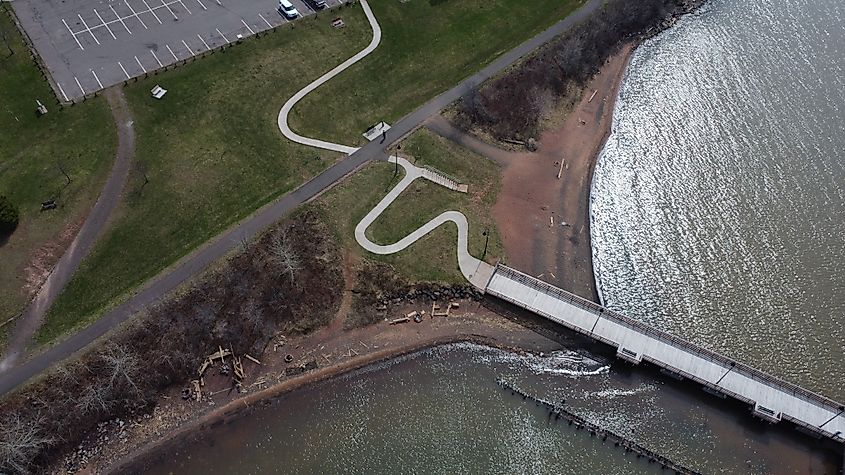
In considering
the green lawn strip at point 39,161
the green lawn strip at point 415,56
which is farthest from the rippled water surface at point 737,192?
the green lawn strip at point 39,161

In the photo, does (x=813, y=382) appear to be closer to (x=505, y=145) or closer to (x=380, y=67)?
(x=505, y=145)

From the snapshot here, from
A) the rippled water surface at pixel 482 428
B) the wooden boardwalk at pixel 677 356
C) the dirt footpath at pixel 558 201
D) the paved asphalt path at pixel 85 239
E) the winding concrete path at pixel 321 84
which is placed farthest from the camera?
the winding concrete path at pixel 321 84

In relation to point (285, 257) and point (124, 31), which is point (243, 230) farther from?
point (124, 31)

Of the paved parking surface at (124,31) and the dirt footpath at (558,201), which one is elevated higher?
the paved parking surface at (124,31)

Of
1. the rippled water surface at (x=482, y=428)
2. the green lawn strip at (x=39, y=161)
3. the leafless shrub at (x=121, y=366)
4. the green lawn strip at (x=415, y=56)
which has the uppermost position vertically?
the green lawn strip at (x=415, y=56)

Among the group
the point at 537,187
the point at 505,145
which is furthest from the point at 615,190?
the point at 505,145

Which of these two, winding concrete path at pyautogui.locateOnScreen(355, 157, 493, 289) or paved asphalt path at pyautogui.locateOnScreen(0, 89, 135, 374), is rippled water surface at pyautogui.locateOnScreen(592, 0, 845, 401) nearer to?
winding concrete path at pyautogui.locateOnScreen(355, 157, 493, 289)

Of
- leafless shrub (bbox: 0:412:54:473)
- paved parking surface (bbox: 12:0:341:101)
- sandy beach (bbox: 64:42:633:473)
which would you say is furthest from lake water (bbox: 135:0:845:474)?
paved parking surface (bbox: 12:0:341:101)

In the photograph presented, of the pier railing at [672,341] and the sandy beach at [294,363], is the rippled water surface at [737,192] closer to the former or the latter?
the pier railing at [672,341]
